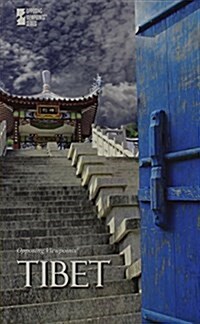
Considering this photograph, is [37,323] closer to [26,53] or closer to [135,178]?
[26,53]

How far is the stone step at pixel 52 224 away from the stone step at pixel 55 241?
13 centimetres

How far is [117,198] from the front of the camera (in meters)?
3.26

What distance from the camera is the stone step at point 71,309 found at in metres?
2.24

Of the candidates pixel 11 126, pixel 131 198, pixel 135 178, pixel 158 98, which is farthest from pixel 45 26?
pixel 11 126

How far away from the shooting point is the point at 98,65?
355 cm

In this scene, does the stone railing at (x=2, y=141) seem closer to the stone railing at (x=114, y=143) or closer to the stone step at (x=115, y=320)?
the stone railing at (x=114, y=143)

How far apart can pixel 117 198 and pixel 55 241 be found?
51 centimetres

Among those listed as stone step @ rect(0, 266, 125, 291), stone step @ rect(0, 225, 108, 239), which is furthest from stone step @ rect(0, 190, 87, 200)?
stone step @ rect(0, 266, 125, 291)

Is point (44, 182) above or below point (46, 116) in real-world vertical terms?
below

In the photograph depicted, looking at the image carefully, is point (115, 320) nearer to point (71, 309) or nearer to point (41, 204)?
point (71, 309)

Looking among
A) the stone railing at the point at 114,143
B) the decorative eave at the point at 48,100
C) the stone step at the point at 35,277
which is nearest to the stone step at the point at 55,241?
the stone step at the point at 35,277

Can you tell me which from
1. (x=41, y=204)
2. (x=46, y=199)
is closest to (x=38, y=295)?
(x=41, y=204)

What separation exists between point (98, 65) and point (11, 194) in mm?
1187

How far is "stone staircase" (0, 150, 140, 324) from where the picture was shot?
2328 millimetres
